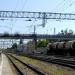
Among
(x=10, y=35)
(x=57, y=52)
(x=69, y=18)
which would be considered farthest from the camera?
(x=10, y=35)

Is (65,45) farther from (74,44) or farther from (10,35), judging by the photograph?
(10,35)

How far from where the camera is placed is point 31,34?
129 meters

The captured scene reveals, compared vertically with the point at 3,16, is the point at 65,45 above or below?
below

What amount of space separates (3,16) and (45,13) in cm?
881

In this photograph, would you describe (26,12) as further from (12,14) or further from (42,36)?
(42,36)

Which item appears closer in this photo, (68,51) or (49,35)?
(68,51)

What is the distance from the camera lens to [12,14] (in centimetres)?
6012

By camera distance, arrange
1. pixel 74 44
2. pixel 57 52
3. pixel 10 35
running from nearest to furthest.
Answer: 1. pixel 74 44
2. pixel 57 52
3. pixel 10 35

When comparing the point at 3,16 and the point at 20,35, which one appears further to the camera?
the point at 20,35

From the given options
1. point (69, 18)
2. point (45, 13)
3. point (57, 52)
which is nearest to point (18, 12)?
point (45, 13)

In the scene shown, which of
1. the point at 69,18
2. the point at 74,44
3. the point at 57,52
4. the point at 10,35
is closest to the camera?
the point at 74,44

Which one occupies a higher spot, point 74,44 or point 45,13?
point 45,13

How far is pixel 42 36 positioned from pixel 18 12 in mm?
70791

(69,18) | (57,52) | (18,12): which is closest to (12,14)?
(18,12)
